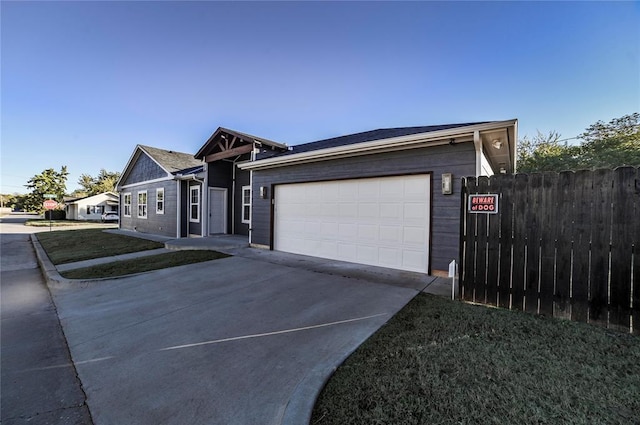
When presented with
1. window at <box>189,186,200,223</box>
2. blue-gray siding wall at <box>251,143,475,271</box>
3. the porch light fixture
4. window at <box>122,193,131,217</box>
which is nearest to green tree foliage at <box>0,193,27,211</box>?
window at <box>122,193,131,217</box>

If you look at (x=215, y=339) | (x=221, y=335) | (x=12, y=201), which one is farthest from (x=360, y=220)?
(x=12, y=201)

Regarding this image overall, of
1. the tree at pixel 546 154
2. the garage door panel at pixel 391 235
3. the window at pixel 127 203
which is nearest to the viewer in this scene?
the garage door panel at pixel 391 235

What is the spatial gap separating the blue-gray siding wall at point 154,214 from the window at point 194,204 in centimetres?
80

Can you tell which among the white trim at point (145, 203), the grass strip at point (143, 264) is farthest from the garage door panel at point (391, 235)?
the white trim at point (145, 203)

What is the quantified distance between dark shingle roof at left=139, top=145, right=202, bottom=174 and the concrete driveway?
1064cm

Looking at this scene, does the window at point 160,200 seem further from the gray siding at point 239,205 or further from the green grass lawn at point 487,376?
the green grass lawn at point 487,376

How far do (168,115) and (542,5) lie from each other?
1567cm

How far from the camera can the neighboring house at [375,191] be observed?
5738 millimetres

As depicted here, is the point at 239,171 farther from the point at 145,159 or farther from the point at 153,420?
the point at 153,420

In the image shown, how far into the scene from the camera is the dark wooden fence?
3.24 metres

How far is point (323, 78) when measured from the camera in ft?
34.4

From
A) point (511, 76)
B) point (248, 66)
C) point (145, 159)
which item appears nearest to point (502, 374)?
point (248, 66)

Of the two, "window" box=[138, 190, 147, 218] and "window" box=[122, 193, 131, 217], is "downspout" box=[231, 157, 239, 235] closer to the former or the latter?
"window" box=[138, 190, 147, 218]

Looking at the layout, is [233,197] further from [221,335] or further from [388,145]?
[221,335]
